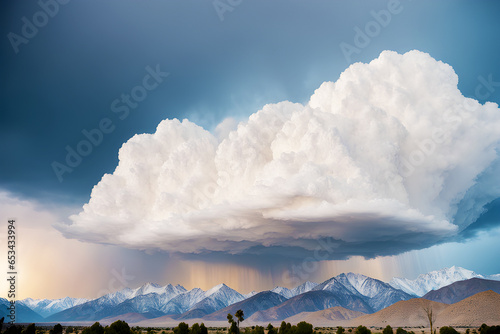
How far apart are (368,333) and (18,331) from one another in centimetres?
11837

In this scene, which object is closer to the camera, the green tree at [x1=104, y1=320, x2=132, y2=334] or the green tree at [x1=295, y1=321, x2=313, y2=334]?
the green tree at [x1=104, y1=320, x2=132, y2=334]

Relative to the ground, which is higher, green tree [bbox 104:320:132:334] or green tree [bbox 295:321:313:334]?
green tree [bbox 104:320:132:334]

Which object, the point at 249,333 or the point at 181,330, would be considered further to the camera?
the point at 249,333

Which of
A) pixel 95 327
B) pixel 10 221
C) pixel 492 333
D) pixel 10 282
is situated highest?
pixel 10 221

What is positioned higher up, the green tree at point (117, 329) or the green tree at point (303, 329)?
the green tree at point (117, 329)

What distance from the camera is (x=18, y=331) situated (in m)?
150

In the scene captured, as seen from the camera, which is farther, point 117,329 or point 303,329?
point 117,329

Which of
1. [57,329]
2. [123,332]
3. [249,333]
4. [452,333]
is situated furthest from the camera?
[57,329]

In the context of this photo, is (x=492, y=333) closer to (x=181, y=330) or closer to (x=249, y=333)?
(x=249, y=333)

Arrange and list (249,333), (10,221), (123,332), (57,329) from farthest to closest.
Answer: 1. (57,329)
2. (249,333)
3. (123,332)
4. (10,221)

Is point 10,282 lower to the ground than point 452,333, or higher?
higher

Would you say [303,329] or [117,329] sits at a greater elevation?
[117,329]

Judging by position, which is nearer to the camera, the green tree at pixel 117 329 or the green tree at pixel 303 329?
the green tree at pixel 117 329

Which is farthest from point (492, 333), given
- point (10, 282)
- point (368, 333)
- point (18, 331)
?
point (18, 331)
